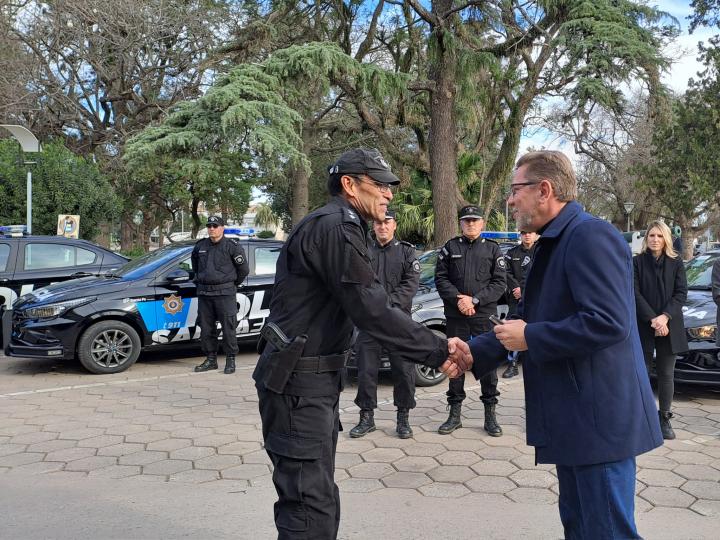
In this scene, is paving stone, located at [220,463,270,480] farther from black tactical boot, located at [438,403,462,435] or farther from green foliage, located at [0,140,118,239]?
green foliage, located at [0,140,118,239]

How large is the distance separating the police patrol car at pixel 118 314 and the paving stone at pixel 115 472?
3135mm

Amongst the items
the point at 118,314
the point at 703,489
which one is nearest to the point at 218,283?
the point at 118,314

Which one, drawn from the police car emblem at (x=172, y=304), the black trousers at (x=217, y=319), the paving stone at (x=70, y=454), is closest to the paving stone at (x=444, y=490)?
the paving stone at (x=70, y=454)

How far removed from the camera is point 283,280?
108 inches

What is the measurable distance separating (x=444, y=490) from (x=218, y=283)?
456 centimetres

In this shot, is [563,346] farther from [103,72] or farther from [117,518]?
[103,72]

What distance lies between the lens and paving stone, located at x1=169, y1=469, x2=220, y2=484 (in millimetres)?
4367

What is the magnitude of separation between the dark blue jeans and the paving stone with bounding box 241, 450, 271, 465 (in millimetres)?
2858

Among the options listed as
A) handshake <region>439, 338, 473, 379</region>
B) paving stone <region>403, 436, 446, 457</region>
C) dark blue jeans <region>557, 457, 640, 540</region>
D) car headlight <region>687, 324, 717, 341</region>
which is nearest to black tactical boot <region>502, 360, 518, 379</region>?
car headlight <region>687, 324, 717, 341</region>

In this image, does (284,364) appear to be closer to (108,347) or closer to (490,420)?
(490,420)

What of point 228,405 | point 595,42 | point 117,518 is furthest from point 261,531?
point 595,42

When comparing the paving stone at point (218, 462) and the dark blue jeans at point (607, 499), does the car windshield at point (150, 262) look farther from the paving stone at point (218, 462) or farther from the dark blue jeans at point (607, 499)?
the dark blue jeans at point (607, 499)

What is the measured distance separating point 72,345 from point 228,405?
262 cm

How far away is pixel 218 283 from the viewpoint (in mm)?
7875
